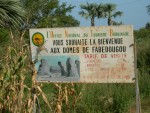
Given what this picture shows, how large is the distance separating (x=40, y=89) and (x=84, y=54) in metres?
1.39

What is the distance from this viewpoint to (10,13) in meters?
10.2

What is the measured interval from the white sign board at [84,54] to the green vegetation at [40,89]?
0.25 meters

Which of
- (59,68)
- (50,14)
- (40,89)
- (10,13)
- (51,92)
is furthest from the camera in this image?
(50,14)

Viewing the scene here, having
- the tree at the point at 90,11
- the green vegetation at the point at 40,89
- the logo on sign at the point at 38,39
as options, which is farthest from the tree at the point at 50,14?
the logo on sign at the point at 38,39

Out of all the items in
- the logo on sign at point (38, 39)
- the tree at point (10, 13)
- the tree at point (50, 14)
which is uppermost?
the tree at point (50, 14)

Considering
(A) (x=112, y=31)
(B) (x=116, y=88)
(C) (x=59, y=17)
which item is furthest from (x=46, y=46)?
(C) (x=59, y=17)

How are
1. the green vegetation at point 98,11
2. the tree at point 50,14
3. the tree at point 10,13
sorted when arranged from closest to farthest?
the tree at point 10,13 → the tree at point 50,14 → the green vegetation at point 98,11

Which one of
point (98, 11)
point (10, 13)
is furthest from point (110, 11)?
point (10, 13)

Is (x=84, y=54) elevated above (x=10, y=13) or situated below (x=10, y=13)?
below

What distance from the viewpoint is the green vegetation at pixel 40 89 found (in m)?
5.87

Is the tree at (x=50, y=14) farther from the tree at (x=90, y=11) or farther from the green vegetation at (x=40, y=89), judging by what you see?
the green vegetation at (x=40, y=89)

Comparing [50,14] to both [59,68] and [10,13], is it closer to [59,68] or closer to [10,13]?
[10,13]

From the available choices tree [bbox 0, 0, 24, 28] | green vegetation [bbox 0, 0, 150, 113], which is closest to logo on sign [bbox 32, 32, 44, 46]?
green vegetation [bbox 0, 0, 150, 113]

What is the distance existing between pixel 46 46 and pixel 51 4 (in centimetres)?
3280
